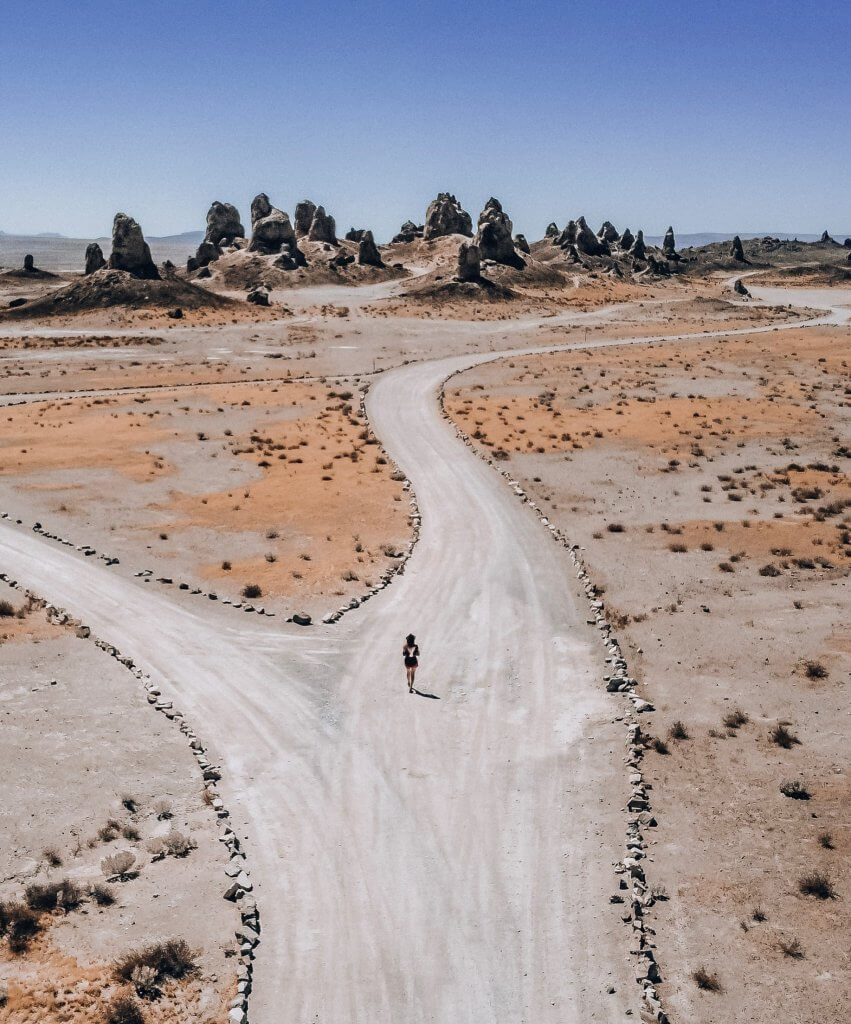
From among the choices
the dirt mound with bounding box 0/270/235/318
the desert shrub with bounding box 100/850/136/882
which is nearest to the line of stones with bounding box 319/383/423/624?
the desert shrub with bounding box 100/850/136/882

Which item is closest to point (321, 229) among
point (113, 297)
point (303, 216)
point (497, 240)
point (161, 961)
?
point (303, 216)

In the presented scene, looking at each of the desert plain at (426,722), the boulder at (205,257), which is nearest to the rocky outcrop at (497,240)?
the boulder at (205,257)

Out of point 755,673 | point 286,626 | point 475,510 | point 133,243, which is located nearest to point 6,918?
point 286,626

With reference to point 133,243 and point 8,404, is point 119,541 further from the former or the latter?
point 133,243

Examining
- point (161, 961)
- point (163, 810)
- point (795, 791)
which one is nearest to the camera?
point (161, 961)

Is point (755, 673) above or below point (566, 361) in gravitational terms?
below

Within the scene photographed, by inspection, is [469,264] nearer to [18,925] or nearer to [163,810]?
[163,810]

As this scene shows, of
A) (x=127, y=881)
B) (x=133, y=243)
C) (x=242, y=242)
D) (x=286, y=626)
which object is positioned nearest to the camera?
(x=127, y=881)

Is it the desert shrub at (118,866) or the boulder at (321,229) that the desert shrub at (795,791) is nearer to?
the desert shrub at (118,866)
